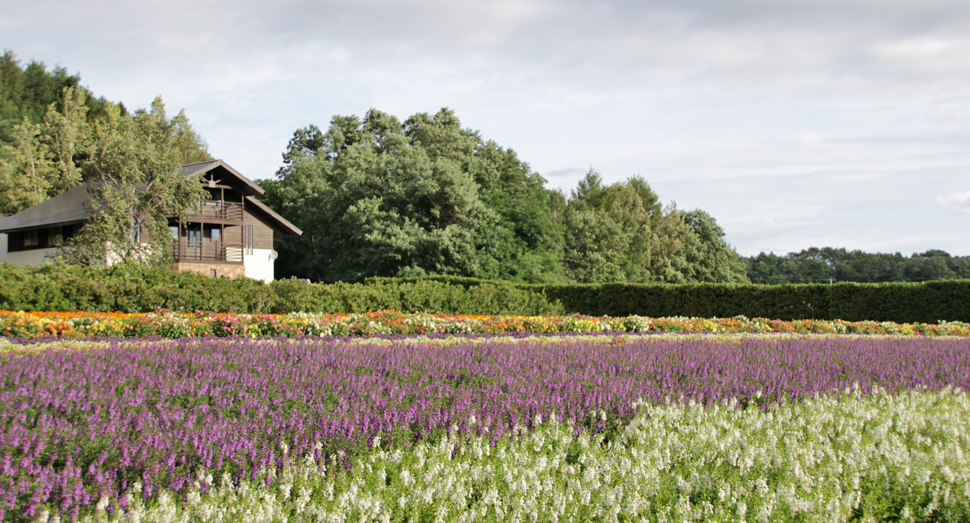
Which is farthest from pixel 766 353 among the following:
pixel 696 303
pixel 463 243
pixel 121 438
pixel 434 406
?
pixel 463 243

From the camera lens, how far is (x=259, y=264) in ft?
118

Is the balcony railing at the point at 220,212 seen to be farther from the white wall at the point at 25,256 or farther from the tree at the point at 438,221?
the white wall at the point at 25,256

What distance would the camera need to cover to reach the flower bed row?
404 inches

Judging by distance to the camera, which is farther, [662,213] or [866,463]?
[662,213]

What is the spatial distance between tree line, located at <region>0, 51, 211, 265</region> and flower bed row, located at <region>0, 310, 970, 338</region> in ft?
46.5

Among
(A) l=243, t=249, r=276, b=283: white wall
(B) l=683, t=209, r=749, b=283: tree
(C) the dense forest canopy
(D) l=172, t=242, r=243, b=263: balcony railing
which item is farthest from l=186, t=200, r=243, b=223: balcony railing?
(B) l=683, t=209, r=749, b=283: tree

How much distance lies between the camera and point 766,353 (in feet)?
28.2

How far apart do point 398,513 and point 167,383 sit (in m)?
3.07

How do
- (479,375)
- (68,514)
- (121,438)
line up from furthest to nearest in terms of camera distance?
(479,375), (121,438), (68,514)

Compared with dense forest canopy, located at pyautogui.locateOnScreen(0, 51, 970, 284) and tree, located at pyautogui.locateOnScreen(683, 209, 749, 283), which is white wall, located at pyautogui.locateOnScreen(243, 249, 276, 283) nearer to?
dense forest canopy, located at pyautogui.locateOnScreen(0, 51, 970, 284)

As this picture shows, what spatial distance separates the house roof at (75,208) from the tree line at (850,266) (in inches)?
1432

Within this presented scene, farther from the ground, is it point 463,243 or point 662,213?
point 662,213

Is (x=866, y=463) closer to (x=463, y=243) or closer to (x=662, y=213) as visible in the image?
(x=463, y=243)

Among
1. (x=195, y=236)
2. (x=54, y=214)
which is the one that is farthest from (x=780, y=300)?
(x=54, y=214)
